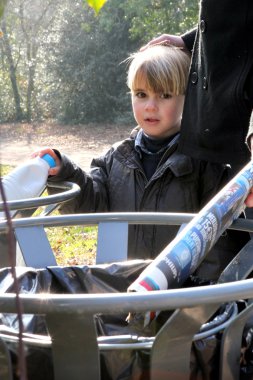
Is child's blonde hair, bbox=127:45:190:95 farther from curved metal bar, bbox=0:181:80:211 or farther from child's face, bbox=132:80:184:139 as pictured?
curved metal bar, bbox=0:181:80:211

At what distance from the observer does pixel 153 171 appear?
100 inches

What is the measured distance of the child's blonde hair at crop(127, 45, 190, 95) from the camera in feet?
8.41

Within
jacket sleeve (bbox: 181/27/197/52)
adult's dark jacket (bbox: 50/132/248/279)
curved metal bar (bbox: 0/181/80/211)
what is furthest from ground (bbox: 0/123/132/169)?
curved metal bar (bbox: 0/181/80/211)

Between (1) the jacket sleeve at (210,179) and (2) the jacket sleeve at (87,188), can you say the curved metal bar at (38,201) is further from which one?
(1) the jacket sleeve at (210,179)

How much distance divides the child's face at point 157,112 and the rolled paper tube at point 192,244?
1.26 meters

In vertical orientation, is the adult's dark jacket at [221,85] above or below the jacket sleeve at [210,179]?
above

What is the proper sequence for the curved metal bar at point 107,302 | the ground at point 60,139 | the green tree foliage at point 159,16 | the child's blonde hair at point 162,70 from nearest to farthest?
the curved metal bar at point 107,302, the child's blonde hair at point 162,70, the ground at point 60,139, the green tree foliage at point 159,16

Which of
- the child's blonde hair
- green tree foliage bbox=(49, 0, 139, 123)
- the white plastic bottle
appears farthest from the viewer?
green tree foliage bbox=(49, 0, 139, 123)

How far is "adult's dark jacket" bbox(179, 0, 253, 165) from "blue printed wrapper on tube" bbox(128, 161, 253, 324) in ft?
2.46

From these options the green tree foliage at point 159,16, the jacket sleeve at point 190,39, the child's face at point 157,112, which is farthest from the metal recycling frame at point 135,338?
the green tree foliage at point 159,16

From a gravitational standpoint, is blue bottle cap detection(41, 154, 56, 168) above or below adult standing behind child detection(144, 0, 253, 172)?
below

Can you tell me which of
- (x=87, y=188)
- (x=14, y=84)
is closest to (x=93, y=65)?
(x=14, y=84)

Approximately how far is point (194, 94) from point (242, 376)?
129cm

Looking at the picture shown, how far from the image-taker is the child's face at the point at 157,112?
2.59m
